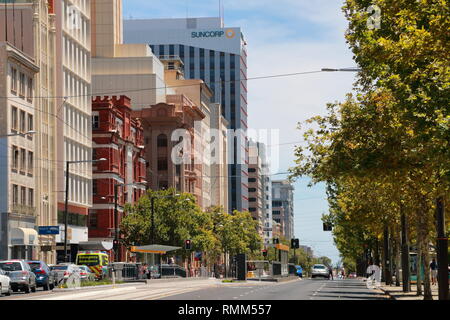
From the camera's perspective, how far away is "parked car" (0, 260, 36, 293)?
169 feet

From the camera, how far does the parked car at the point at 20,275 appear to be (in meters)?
51.6

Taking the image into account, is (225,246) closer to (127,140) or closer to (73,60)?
(127,140)

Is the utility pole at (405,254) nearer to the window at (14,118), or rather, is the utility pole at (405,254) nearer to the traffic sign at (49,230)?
the traffic sign at (49,230)

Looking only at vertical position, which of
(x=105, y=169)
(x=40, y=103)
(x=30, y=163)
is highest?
(x=40, y=103)

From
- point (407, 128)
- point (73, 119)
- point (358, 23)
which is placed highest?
point (73, 119)

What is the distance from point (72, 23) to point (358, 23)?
73.2 m

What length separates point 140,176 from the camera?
417 ft

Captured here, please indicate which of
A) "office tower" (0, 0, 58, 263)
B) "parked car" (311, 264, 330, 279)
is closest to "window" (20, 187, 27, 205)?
"office tower" (0, 0, 58, 263)

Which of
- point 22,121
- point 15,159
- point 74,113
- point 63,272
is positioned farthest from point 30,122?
point 63,272

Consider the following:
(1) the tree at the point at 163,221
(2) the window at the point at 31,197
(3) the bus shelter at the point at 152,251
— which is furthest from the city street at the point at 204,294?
(1) the tree at the point at 163,221

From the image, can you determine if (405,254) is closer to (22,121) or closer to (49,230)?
(49,230)

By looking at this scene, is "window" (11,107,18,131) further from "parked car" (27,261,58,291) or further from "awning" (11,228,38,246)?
"parked car" (27,261,58,291)

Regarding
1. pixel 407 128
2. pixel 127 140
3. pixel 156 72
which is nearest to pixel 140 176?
pixel 127 140

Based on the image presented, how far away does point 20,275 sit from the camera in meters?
51.8
